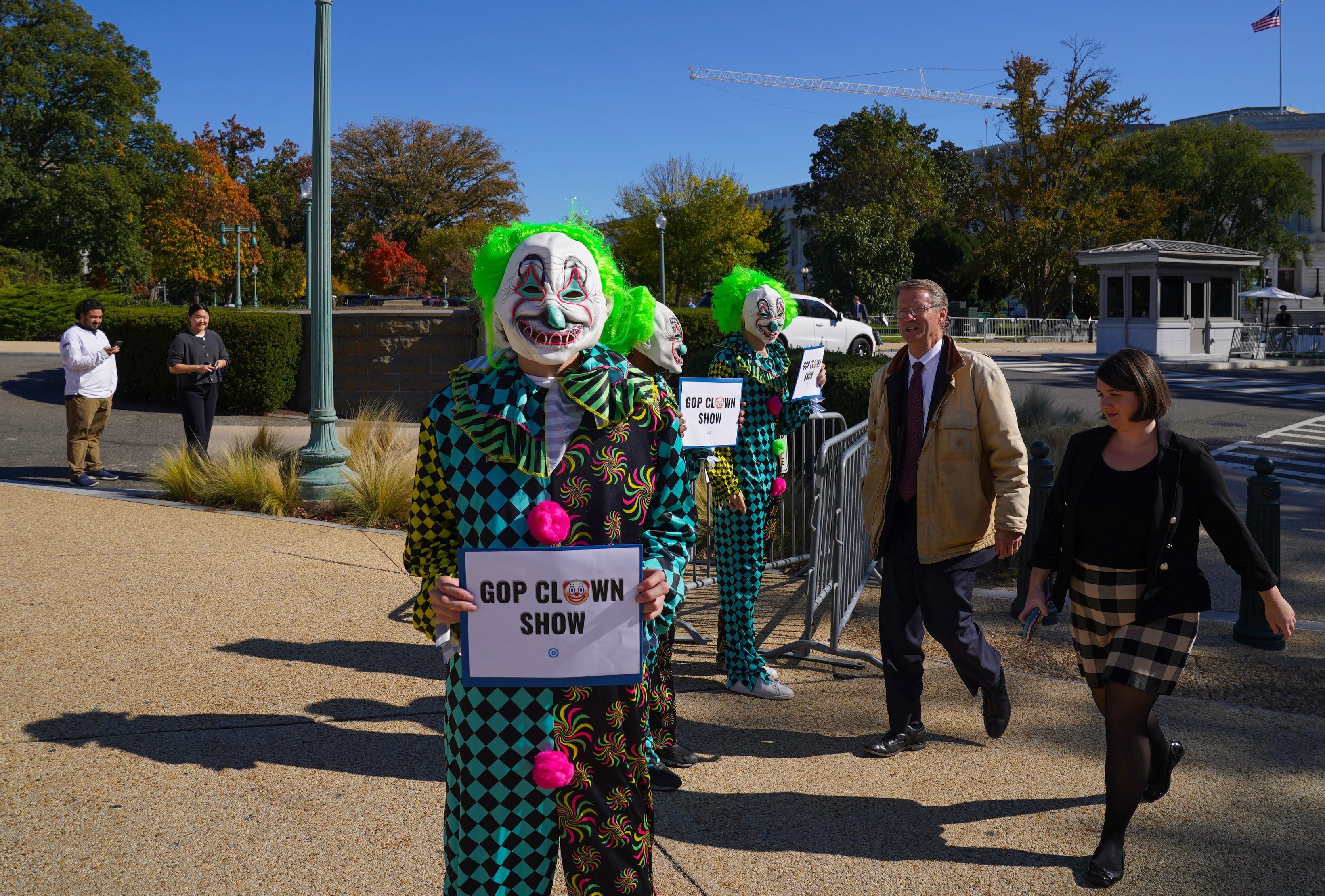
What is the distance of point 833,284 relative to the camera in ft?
157

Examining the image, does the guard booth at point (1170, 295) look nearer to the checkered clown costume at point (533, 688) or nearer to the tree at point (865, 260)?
the tree at point (865, 260)

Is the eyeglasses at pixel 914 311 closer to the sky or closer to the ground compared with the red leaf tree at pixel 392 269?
closer to the ground

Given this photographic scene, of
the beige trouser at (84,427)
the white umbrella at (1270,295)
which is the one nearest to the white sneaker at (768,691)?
the beige trouser at (84,427)

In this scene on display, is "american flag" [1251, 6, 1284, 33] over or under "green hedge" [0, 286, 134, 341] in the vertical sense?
over

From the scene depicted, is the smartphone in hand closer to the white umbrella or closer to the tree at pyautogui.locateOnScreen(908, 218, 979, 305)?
the white umbrella

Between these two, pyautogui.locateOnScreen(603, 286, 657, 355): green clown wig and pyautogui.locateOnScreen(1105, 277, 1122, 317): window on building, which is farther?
pyautogui.locateOnScreen(1105, 277, 1122, 317): window on building

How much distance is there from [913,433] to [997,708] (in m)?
1.19

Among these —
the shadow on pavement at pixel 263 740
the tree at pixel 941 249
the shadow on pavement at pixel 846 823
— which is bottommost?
the shadow on pavement at pixel 846 823

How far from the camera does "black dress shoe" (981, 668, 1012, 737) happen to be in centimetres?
438

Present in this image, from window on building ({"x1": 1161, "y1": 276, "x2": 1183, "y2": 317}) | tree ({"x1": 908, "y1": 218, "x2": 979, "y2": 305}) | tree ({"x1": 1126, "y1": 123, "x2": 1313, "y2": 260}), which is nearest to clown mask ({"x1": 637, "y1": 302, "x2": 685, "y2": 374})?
window on building ({"x1": 1161, "y1": 276, "x2": 1183, "y2": 317})

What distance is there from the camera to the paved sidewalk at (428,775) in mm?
3479

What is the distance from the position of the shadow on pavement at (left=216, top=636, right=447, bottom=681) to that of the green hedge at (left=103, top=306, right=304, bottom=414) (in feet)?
37.5

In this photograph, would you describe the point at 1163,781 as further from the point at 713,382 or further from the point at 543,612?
the point at 543,612

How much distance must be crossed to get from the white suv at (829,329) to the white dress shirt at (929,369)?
2275cm
